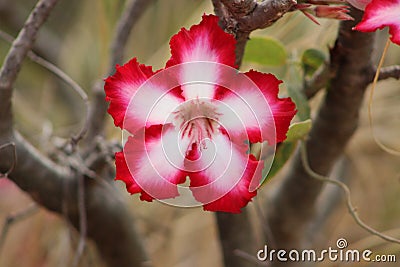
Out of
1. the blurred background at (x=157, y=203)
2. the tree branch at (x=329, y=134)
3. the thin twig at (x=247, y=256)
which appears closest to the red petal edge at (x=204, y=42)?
the tree branch at (x=329, y=134)

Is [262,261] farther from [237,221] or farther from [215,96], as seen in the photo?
[215,96]

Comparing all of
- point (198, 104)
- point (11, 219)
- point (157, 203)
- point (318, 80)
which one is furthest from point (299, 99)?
point (157, 203)

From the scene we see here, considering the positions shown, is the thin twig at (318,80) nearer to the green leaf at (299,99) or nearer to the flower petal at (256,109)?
the green leaf at (299,99)

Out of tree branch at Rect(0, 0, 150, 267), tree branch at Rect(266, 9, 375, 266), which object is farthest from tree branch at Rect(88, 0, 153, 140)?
tree branch at Rect(266, 9, 375, 266)

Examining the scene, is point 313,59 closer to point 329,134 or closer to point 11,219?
point 329,134

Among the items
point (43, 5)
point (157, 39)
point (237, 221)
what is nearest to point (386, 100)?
point (157, 39)
